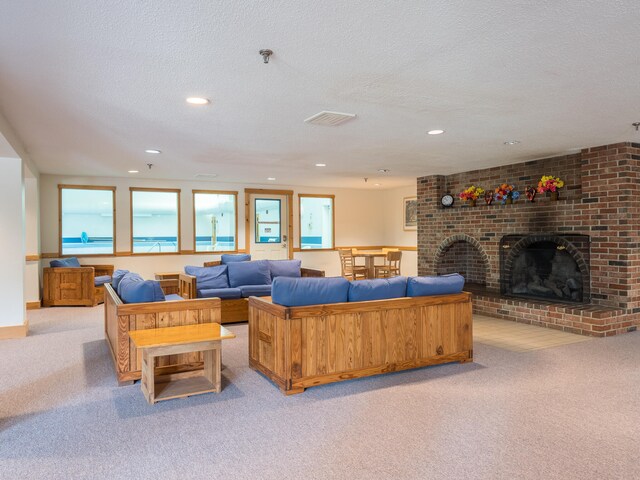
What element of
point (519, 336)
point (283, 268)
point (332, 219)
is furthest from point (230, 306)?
point (332, 219)

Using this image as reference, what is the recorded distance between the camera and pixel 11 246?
5.74 m

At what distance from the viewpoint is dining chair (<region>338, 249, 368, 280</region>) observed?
10172 millimetres

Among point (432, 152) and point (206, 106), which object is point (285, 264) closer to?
point (432, 152)

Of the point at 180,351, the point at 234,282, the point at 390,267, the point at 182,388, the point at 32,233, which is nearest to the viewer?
the point at 180,351

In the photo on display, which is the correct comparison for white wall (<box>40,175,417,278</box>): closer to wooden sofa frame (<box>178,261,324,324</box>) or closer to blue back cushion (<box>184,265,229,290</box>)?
blue back cushion (<box>184,265,229,290</box>)

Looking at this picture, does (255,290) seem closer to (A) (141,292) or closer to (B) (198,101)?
(A) (141,292)

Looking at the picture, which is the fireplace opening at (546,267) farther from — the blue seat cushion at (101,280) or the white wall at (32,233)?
the white wall at (32,233)

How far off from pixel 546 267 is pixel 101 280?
291 inches

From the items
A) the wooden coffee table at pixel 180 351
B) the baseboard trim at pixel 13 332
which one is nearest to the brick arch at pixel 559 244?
the wooden coffee table at pixel 180 351

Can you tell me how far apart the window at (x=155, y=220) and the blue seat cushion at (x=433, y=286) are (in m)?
6.64

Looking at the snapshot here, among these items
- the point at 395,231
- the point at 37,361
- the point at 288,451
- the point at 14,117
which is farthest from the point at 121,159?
the point at 395,231

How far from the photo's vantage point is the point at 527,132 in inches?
204

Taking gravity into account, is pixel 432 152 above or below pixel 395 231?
above

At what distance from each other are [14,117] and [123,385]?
8.99ft
